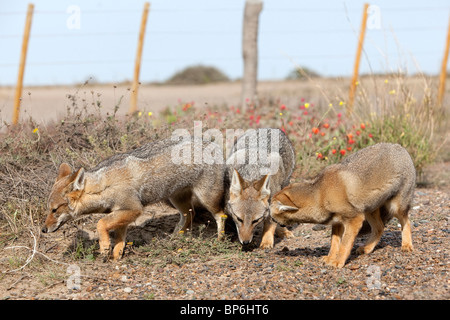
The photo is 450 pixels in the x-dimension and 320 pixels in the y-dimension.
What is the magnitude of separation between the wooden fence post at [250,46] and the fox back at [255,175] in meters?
6.07

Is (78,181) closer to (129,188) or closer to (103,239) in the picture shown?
(129,188)

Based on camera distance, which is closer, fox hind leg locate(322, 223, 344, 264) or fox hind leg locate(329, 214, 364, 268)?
fox hind leg locate(329, 214, 364, 268)

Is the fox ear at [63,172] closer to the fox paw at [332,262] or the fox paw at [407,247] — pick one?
the fox paw at [332,262]

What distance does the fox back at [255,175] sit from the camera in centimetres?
687

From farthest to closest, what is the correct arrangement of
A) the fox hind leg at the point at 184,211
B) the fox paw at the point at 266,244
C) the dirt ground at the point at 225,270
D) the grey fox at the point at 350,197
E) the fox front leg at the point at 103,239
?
the fox hind leg at the point at 184,211, the fox paw at the point at 266,244, the fox front leg at the point at 103,239, the grey fox at the point at 350,197, the dirt ground at the point at 225,270

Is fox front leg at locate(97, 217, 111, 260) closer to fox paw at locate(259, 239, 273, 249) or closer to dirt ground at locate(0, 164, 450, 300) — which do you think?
dirt ground at locate(0, 164, 450, 300)

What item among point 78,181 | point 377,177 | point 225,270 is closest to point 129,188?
point 78,181

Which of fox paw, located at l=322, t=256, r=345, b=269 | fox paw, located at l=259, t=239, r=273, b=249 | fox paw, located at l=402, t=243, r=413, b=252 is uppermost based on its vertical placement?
fox paw, located at l=402, t=243, r=413, b=252

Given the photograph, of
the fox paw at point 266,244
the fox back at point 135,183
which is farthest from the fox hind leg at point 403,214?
the fox back at point 135,183

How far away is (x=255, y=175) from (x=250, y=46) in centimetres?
767

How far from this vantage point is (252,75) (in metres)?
14.5

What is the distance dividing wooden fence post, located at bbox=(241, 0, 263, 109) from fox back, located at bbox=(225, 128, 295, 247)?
607 centimetres

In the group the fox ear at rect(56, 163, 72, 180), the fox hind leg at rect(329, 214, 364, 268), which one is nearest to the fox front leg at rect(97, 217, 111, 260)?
the fox ear at rect(56, 163, 72, 180)

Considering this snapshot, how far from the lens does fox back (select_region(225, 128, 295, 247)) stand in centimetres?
687
